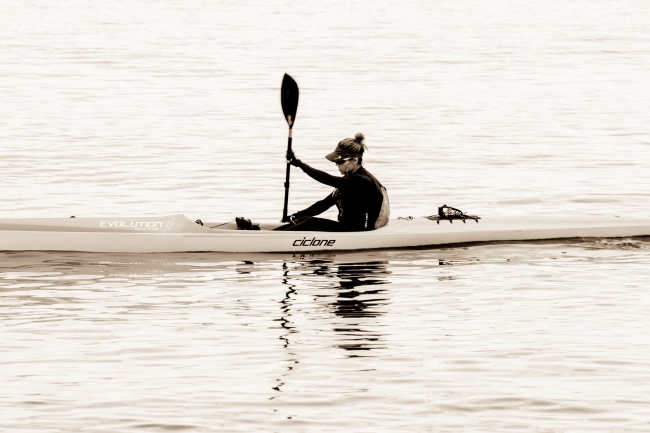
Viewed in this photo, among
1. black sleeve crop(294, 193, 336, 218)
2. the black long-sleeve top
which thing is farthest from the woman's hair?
black sleeve crop(294, 193, 336, 218)

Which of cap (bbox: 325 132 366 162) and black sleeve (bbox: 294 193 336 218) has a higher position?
cap (bbox: 325 132 366 162)

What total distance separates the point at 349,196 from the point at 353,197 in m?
0.06

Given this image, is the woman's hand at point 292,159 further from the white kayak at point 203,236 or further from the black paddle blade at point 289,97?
the black paddle blade at point 289,97

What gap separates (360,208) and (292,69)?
29.6 meters

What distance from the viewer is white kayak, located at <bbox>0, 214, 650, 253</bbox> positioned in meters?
15.8

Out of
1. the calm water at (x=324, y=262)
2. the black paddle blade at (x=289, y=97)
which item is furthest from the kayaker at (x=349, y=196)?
the black paddle blade at (x=289, y=97)

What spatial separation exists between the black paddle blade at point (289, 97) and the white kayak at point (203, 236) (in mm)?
1625

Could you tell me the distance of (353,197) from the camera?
15.4 metres

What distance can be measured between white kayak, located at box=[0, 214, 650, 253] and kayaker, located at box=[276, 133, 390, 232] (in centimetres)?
13

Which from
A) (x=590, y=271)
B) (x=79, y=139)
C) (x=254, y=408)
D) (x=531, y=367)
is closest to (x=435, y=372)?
(x=531, y=367)

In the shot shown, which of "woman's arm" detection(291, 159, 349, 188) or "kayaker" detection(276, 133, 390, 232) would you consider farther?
"kayaker" detection(276, 133, 390, 232)

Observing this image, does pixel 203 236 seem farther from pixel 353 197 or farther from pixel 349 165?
pixel 349 165

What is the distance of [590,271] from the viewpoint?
15266mm

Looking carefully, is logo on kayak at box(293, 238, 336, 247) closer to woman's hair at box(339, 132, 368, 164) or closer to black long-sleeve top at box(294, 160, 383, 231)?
Answer: black long-sleeve top at box(294, 160, 383, 231)
